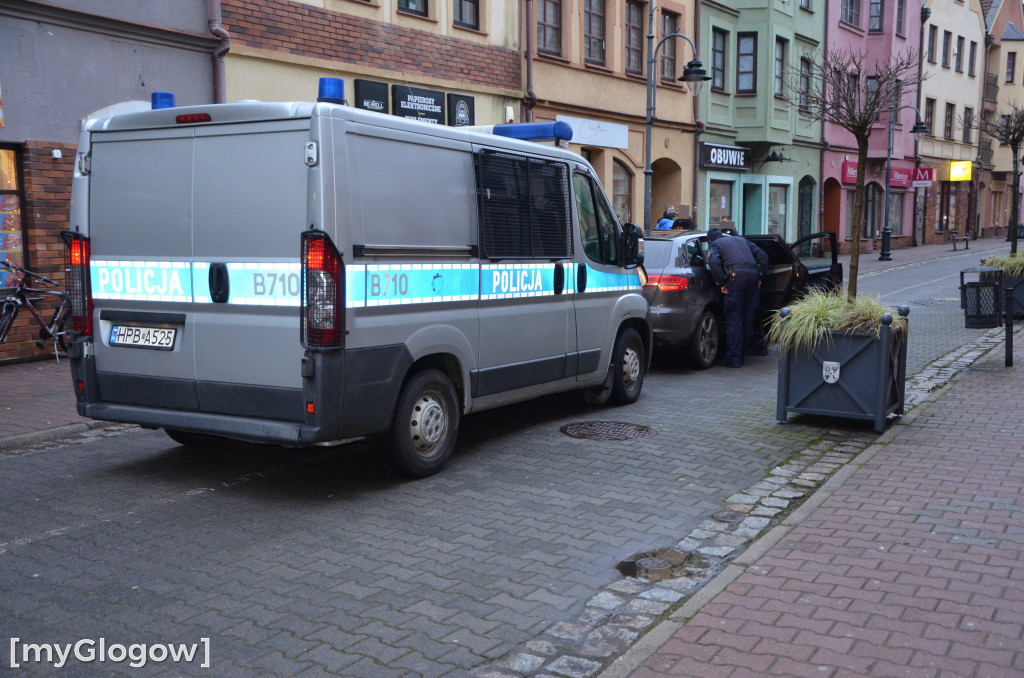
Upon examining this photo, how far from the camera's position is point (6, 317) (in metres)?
11.1

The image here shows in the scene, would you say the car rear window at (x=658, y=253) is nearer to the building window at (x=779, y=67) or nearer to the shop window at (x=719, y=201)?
the shop window at (x=719, y=201)

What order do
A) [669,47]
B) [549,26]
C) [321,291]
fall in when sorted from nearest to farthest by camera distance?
[321,291] < [549,26] < [669,47]

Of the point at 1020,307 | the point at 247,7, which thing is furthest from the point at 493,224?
the point at 1020,307

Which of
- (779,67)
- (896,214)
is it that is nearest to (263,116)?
(779,67)

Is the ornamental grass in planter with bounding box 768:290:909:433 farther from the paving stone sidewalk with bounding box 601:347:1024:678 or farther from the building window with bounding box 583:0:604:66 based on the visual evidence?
the building window with bounding box 583:0:604:66

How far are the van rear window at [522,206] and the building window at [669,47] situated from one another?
17.8 meters

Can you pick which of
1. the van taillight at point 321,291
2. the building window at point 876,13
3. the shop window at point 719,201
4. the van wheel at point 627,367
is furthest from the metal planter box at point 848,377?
the building window at point 876,13

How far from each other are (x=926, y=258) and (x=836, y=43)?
27.2 ft

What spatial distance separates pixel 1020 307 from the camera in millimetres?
15852

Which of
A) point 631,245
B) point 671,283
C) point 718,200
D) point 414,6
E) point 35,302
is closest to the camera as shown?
point 631,245

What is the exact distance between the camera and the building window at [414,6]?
16672 millimetres

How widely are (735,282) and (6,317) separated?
8399 millimetres

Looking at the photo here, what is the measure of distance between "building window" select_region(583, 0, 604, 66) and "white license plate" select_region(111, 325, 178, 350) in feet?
54.4

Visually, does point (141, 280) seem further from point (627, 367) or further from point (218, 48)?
point (218, 48)
